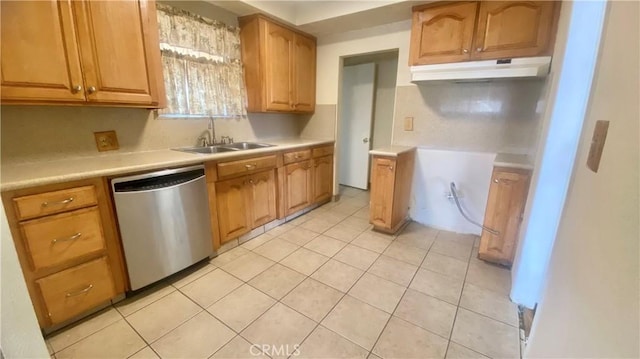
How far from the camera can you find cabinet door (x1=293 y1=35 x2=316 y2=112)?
300cm

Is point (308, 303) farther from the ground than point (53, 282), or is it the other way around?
point (53, 282)

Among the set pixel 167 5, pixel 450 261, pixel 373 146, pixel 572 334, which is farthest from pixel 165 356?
pixel 373 146

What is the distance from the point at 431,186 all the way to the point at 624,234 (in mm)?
2296

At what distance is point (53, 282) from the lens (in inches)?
52.5

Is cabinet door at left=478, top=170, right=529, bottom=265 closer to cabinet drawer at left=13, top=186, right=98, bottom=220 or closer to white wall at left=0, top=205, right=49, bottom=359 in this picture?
white wall at left=0, top=205, right=49, bottom=359

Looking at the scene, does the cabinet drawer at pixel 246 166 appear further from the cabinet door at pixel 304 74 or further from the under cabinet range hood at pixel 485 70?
the under cabinet range hood at pixel 485 70

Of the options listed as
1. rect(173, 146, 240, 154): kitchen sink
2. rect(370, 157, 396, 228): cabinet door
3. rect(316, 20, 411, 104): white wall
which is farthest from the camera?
rect(316, 20, 411, 104): white wall

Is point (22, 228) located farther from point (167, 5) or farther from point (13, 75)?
point (167, 5)

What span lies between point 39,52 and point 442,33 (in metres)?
2.73

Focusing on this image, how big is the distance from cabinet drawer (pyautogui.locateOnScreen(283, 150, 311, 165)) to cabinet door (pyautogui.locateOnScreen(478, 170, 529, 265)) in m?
1.80

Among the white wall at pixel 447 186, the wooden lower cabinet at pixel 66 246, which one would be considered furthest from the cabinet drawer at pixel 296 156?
the wooden lower cabinet at pixel 66 246

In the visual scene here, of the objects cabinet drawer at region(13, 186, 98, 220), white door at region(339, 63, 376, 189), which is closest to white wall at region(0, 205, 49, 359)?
cabinet drawer at region(13, 186, 98, 220)

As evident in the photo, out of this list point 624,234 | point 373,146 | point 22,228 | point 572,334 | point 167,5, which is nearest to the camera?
point 624,234

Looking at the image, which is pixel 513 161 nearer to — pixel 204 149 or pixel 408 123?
pixel 408 123
